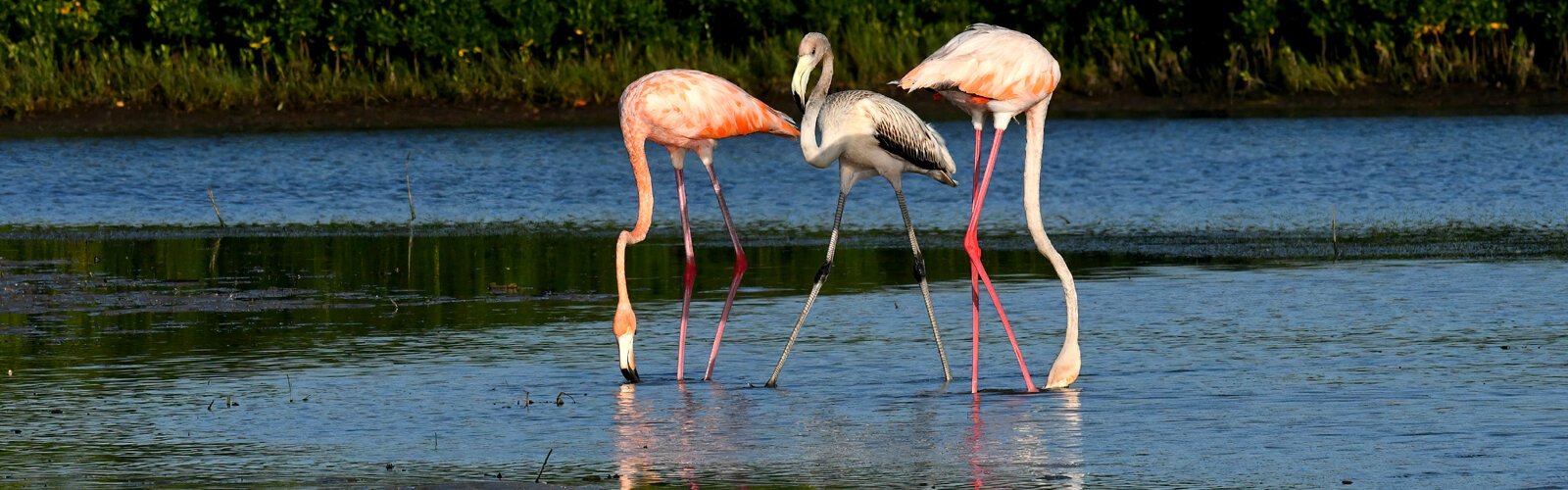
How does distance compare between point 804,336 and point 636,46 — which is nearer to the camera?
point 804,336

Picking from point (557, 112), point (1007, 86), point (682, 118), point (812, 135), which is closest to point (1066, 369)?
point (1007, 86)

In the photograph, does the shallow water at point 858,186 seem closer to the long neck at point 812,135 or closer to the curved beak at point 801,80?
the long neck at point 812,135

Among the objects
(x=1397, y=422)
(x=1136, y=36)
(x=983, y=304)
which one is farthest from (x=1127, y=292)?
(x=1136, y=36)

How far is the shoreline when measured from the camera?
25047 mm

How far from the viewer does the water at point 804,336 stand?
252 inches

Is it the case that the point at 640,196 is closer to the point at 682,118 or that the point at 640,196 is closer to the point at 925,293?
the point at 682,118

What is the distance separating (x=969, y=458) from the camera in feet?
20.8

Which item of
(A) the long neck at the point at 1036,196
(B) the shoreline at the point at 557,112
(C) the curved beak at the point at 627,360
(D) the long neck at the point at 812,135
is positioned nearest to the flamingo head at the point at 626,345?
(C) the curved beak at the point at 627,360

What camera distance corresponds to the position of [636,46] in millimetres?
28328

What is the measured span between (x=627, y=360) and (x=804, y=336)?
1.36m

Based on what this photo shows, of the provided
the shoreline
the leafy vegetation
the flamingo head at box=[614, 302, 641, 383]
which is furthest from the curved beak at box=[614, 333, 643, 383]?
the leafy vegetation

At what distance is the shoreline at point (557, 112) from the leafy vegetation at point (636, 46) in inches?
10.1

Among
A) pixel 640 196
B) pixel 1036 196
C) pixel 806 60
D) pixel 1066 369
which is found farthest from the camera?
pixel 640 196

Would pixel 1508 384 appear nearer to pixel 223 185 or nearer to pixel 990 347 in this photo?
pixel 990 347
